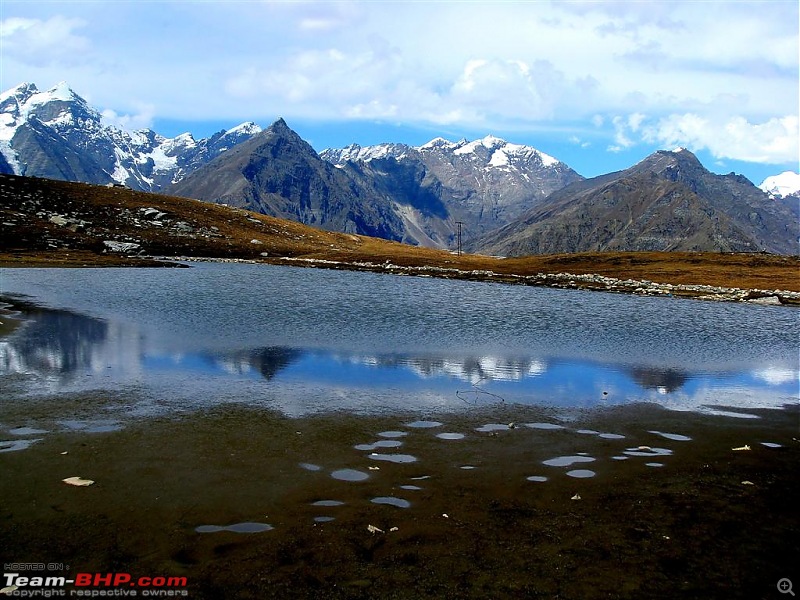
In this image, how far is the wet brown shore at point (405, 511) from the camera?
1265 centimetres

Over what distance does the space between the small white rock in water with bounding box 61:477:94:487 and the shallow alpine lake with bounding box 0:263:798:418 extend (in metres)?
7.25

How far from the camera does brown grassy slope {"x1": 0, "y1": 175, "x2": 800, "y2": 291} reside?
13462cm

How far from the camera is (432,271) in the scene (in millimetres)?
148500

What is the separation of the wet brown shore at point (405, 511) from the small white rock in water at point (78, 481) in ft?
0.98

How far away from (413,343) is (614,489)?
28.1m

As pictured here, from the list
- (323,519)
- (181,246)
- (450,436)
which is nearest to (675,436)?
(450,436)

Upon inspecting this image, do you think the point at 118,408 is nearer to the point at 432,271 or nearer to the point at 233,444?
the point at 233,444

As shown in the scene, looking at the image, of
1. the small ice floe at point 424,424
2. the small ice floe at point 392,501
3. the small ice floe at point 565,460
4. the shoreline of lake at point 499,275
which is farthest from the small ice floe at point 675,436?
the shoreline of lake at point 499,275

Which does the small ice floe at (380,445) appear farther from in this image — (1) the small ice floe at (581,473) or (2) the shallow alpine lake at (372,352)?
(1) the small ice floe at (581,473)

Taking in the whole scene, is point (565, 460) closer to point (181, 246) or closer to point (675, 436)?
point (675, 436)

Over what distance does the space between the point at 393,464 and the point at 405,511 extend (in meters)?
3.84

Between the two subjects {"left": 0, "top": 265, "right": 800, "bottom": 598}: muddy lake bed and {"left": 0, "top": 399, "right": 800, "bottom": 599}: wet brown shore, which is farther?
{"left": 0, "top": 265, "right": 800, "bottom": 598}: muddy lake bed

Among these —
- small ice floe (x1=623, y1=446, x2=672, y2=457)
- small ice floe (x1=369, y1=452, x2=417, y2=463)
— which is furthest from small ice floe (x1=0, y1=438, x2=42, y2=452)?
small ice floe (x1=623, y1=446, x2=672, y2=457)

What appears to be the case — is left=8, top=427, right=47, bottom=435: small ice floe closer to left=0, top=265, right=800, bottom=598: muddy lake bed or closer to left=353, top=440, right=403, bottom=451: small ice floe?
left=0, top=265, right=800, bottom=598: muddy lake bed
